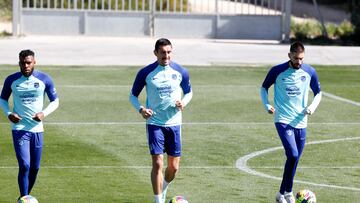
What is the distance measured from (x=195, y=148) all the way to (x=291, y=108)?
204 inches

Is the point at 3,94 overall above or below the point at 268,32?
above

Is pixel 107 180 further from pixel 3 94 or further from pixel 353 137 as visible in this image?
pixel 353 137

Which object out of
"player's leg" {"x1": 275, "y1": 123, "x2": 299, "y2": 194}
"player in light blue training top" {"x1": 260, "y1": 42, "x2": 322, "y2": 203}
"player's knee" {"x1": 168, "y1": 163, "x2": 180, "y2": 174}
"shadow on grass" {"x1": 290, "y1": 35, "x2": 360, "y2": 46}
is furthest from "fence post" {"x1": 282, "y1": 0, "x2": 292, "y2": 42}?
"player's knee" {"x1": 168, "y1": 163, "x2": 180, "y2": 174}

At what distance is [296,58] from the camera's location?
15617 millimetres

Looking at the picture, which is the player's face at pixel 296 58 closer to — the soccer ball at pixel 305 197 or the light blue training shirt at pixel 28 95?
the soccer ball at pixel 305 197

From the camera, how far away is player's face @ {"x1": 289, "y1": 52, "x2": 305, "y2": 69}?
1553cm

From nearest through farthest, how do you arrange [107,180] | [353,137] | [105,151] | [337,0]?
[107,180] < [105,151] < [353,137] < [337,0]

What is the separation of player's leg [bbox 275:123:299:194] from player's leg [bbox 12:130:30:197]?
351 cm

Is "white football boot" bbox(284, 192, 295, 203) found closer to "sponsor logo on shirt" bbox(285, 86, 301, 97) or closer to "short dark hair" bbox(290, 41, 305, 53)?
"sponsor logo on shirt" bbox(285, 86, 301, 97)

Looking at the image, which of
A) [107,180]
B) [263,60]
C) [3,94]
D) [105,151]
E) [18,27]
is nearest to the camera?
[3,94]

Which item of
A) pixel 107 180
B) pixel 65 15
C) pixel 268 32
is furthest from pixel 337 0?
pixel 107 180

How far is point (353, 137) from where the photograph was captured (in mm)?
22219

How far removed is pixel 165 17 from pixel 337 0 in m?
18.0

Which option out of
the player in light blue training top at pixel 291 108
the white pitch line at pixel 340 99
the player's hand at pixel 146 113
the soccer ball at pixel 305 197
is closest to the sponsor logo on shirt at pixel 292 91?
the player in light blue training top at pixel 291 108
